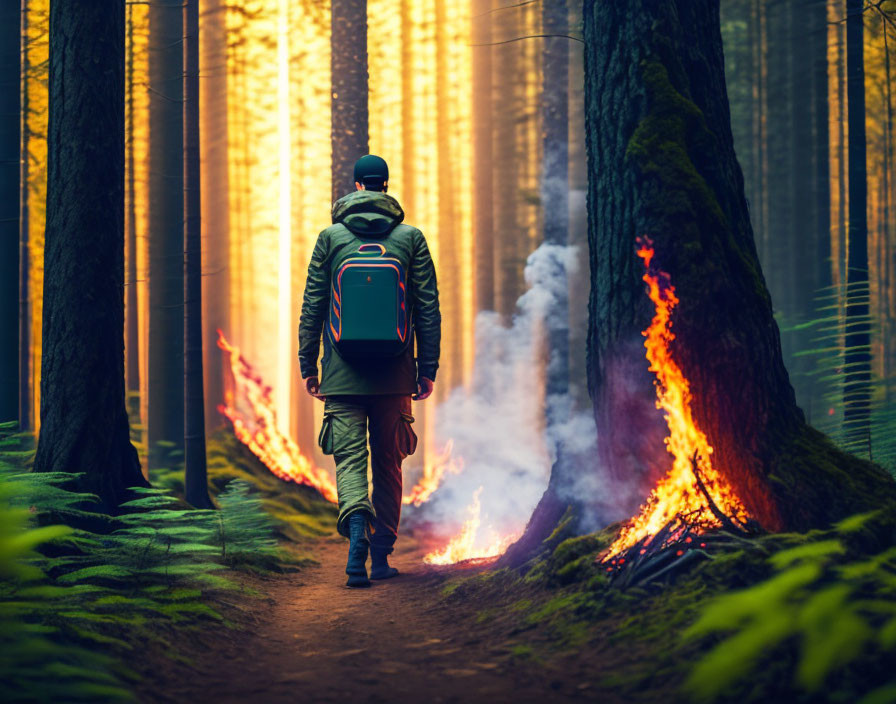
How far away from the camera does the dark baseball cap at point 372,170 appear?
6359 mm

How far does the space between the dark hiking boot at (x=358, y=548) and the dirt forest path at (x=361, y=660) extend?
166 mm

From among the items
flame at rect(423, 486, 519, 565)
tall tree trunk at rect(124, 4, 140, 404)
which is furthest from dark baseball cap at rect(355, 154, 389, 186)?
tall tree trunk at rect(124, 4, 140, 404)

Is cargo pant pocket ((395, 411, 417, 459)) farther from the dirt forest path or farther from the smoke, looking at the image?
the smoke

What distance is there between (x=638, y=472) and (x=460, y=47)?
846 inches

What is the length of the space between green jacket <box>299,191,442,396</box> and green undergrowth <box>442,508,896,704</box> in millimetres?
1901

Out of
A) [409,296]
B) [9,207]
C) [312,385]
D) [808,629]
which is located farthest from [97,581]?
[9,207]

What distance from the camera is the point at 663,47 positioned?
4.85m

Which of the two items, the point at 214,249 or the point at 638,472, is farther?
the point at 214,249

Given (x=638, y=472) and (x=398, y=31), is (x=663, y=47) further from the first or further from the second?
(x=398, y=31)

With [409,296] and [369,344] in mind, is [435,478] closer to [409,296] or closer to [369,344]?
[409,296]

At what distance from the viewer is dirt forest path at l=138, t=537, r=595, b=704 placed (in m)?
3.46

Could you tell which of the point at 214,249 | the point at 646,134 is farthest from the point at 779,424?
the point at 214,249

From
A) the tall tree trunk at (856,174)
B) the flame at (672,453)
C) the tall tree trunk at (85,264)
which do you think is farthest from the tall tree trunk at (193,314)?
the tall tree trunk at (856,174)

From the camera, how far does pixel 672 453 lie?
4.62 m
